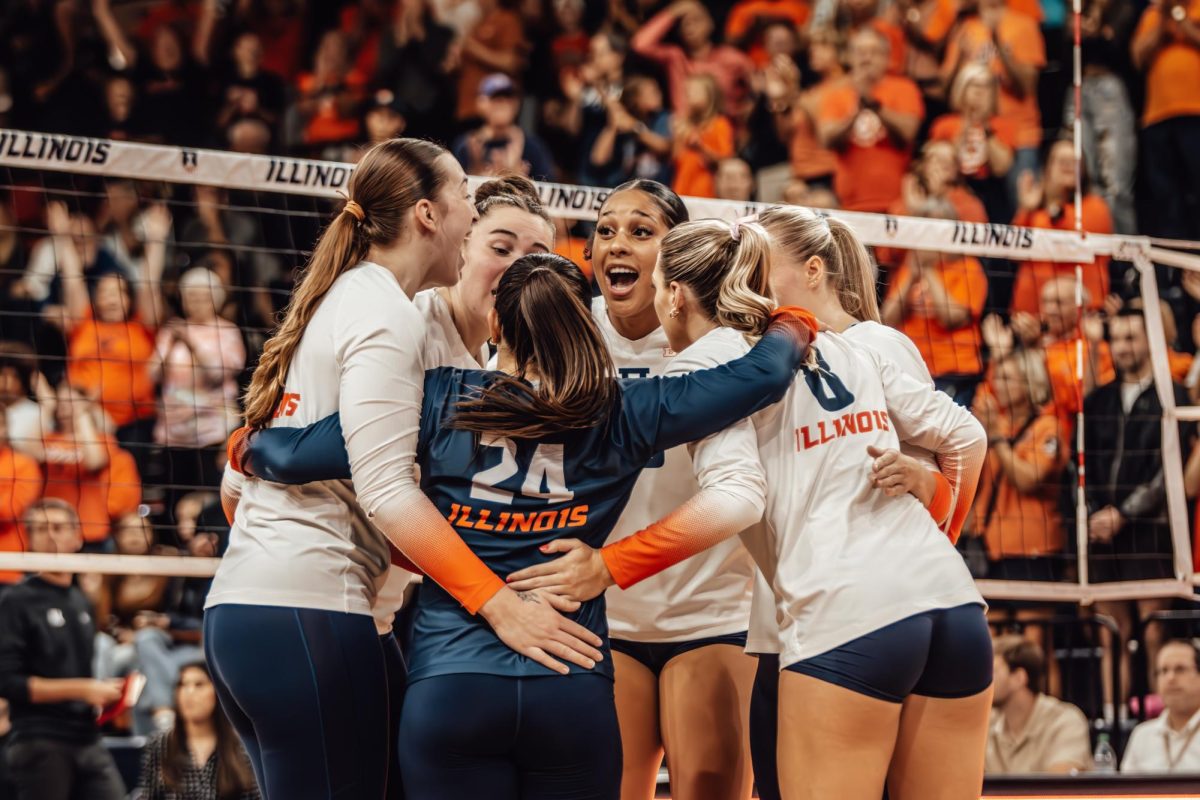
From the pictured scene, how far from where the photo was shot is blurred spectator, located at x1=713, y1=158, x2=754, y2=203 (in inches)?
328

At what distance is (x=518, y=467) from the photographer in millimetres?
2584

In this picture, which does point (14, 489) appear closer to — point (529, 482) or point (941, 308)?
point (941, 308)

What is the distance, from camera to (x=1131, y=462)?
6609mm

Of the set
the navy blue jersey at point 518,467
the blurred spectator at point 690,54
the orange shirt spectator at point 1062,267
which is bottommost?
the navy blue jersey at point 518,467

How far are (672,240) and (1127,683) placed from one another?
14.6 feet

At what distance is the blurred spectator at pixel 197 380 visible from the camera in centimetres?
731

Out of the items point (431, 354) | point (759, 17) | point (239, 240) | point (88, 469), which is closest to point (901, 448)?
point (431, 354)

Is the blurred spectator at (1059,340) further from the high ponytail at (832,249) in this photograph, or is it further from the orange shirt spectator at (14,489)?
the orange shirt spectator at (14,489)

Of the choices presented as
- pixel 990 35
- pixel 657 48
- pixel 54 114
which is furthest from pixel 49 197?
pixel 990 35

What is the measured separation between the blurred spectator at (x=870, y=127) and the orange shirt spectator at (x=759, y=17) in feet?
3.36

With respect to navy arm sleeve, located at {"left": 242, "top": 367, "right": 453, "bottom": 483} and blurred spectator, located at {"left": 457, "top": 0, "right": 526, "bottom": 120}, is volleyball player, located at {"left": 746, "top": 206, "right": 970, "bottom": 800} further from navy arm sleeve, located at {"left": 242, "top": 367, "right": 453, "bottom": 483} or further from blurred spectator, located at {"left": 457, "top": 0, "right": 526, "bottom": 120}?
blurred spectator, located at {"left": 457, "top": 0, "right": 526, "bottom": 120}

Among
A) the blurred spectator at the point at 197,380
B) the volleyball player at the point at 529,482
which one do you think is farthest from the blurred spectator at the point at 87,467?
the volleyball player at the point at 529,482

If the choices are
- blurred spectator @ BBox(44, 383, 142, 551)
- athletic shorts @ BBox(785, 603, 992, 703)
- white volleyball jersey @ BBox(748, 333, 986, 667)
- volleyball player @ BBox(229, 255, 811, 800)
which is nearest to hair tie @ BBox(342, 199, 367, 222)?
volleyball player @ BBox(229, 255, 811, 800)

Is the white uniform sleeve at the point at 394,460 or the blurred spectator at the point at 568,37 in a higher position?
the blurred spectator at the point at 568,37
